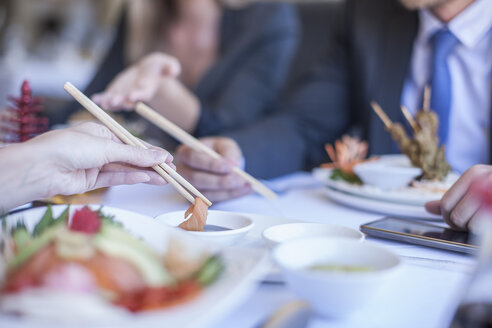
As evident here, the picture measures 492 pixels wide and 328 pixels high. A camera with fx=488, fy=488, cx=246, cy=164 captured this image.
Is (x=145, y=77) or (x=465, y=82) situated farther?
(x=465, y=82)

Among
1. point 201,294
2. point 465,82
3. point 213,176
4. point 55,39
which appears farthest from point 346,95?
point 55,39

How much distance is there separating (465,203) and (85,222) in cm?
53

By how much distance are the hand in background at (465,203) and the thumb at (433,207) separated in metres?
0.05

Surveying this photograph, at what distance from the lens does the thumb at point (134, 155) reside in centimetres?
61

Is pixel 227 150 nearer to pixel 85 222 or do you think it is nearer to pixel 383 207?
pixel 383 207

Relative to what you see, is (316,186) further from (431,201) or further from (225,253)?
(225,253)

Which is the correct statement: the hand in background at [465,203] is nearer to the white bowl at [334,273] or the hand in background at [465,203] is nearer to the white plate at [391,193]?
the white plate at [391,193]

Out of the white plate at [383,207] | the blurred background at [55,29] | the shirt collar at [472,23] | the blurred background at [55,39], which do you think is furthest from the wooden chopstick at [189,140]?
the blurred background at [55,29]

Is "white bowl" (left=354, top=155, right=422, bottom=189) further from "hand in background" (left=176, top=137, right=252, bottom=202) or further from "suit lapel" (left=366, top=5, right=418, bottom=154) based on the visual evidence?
"suit lapel" (left=366, top=5, right=418, bottom=154)

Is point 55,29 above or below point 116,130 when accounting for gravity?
above

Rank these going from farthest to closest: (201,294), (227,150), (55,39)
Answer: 1. (55,39)
2. (227,150)
3. (201,294)

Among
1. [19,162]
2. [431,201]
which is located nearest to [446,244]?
[431,201]

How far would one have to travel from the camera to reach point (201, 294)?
38 cm

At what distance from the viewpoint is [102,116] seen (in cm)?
65
